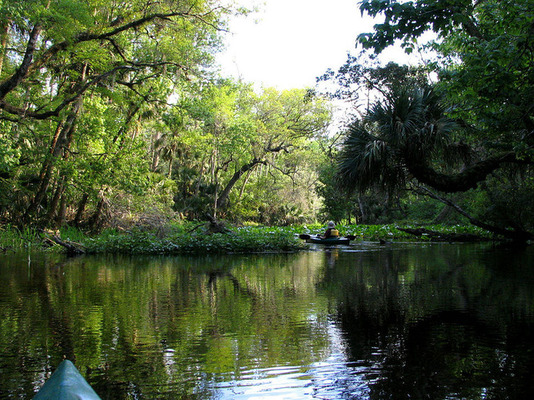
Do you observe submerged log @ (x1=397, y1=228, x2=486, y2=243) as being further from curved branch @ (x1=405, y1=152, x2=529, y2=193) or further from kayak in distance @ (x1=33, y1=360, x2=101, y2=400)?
kayak in distance @ (x1=33, y1=360, x2=101, y2=400)

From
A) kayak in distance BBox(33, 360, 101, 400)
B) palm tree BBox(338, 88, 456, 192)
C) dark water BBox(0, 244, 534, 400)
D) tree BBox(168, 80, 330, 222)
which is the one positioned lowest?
dark water BBox(0, 244, 534, 400)

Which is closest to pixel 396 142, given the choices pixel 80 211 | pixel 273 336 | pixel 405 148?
pixel 405 148

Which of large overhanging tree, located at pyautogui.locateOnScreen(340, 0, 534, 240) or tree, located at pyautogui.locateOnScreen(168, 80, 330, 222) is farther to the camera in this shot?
tree, located at pyautogui.locateOnScreen(168, 80, 330, 222)

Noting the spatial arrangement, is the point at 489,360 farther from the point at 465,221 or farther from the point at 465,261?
the point at 465,221

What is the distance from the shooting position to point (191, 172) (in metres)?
37.5

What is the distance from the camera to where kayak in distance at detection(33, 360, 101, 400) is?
4.52ft

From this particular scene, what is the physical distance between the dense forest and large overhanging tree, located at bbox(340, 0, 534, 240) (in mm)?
39

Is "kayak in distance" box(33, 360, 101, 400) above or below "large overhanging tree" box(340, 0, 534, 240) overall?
below

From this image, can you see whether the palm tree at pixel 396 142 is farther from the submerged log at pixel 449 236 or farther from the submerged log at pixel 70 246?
the submerged log at pixel 70 246

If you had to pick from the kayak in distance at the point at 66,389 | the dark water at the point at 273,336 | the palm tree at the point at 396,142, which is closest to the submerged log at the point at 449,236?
the palm tree at the point at 396,142

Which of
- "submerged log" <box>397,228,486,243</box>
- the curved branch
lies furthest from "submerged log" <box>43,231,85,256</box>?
"submerged log" <box>397,228,486,243</box>

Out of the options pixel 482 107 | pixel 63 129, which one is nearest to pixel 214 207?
pixel 63 129

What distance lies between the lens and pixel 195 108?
1734 cm

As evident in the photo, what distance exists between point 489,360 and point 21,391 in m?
3.45
